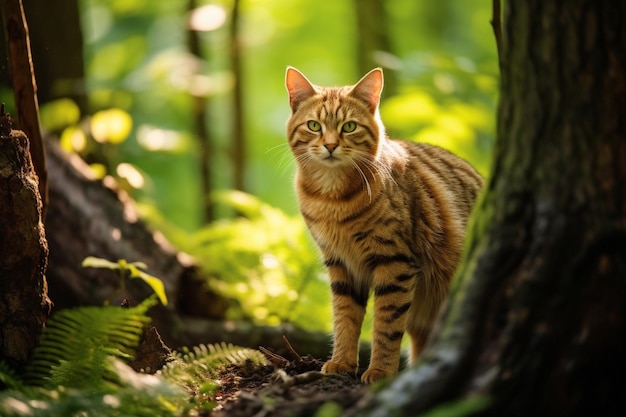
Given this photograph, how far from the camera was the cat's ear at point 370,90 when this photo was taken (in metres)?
4.59

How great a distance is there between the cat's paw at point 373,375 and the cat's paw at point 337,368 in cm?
14

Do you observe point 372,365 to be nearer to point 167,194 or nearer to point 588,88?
point 588,88

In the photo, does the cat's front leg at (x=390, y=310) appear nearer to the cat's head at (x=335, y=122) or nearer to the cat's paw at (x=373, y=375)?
the cat's paw at (x=373, y=375)

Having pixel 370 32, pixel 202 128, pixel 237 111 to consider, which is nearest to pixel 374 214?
pixel 237 111

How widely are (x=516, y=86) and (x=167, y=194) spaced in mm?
11030

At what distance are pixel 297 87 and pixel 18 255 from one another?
7.18ft

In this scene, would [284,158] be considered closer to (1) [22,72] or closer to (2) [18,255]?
Answer: (1) [22,72]

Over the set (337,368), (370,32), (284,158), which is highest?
(370,32)

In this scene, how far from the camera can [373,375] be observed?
3719 mm

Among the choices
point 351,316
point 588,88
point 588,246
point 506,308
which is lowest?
point 351,316

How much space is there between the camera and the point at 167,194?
13.0 m

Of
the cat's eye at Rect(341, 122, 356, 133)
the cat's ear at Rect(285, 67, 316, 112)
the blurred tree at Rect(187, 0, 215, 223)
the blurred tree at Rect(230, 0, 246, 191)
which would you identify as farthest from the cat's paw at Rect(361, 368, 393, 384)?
the blurred tree at Rect(230, 0, 246, 191)

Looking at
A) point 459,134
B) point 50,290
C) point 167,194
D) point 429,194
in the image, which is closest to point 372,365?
point 429,194

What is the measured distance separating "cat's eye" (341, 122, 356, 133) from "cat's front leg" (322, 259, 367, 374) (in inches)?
32.5
